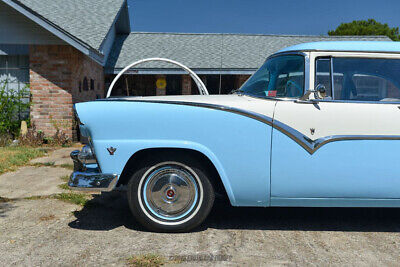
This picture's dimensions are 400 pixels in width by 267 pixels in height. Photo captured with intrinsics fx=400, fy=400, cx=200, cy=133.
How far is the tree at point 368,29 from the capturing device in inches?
1880

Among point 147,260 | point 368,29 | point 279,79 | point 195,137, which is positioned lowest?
point 147,260

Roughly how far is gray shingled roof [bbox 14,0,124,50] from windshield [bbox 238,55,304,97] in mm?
8267

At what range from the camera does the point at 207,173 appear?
379cm

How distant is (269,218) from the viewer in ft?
14.4

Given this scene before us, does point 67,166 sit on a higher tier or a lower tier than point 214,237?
higher

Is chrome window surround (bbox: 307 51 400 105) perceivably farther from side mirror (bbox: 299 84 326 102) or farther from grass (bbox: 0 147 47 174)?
grass (bbox: 0 147 47 174)

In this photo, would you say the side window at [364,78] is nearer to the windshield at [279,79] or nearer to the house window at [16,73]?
the windshield at [279,79]

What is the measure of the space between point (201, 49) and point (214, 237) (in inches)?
680

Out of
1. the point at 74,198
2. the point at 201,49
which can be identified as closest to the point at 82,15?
the point at 201,49

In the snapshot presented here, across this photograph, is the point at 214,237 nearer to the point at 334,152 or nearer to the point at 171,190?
the point at 171,190

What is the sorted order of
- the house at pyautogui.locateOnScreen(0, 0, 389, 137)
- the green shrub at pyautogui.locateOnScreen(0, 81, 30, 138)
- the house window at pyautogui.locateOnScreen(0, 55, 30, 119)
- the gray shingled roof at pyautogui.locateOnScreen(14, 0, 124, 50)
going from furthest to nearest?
the gray shingled roof at pyautogui.locateOnScreen(14, 0, 124, 50), the house window at pyautogui.locateOnScreen(0, 55, 30, 119), the house at pyautogui.locateOnScreen(0, 0, 389, 137), the green shrub at pyautogui.locateOnScreen(0, 81, 30, 138)

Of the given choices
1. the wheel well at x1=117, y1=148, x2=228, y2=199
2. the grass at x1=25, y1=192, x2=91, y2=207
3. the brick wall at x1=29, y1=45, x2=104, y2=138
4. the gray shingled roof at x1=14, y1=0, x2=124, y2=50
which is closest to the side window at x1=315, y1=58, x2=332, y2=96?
the wheel well at x1=117, y1=148, x2=228, y2=199

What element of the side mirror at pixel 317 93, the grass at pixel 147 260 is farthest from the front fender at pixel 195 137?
the grass at pixel 147 260

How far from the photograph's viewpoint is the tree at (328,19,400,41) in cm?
4776
